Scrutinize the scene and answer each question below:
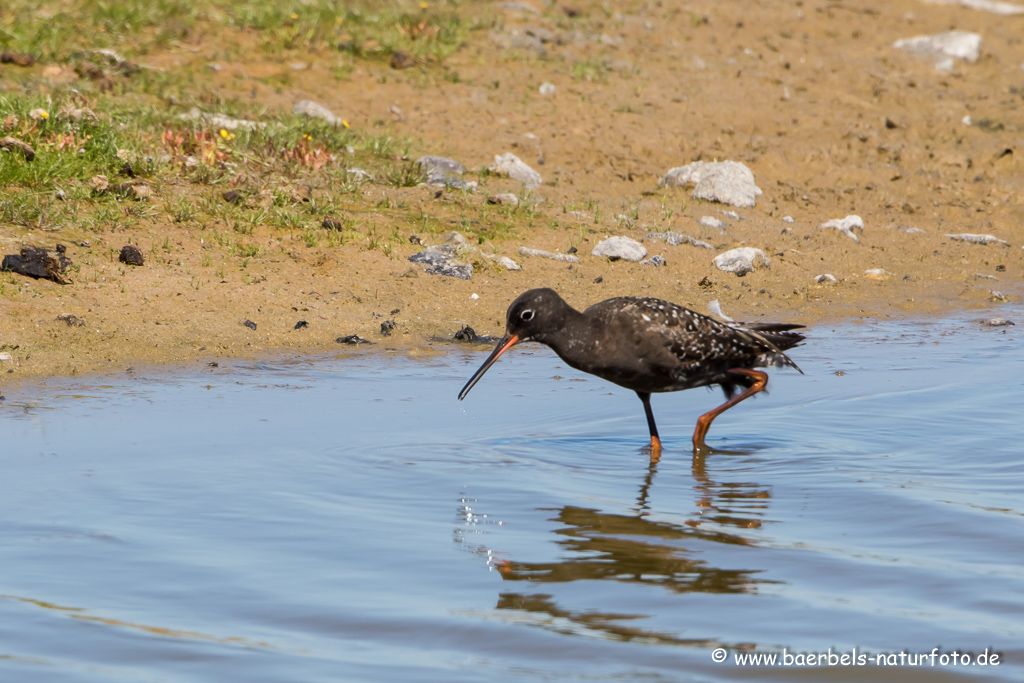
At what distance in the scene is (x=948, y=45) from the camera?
1686 centimetres

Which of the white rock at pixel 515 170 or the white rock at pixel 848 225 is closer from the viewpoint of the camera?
the white rock at pixel 848 225

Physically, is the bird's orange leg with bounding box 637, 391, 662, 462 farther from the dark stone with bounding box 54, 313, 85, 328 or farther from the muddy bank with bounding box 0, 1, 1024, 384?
the dark stone with bounding box 54, 313, 85, 328

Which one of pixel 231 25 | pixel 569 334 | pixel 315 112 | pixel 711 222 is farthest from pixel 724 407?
pixel 231 25

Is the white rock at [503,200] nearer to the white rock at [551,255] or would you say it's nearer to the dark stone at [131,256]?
the white rock at [551,255]

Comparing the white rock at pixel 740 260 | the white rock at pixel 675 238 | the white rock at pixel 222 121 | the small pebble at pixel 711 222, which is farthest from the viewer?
the small pebble at pixel 711 222

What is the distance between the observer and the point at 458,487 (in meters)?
5.69

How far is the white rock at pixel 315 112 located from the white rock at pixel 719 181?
3.29 metres

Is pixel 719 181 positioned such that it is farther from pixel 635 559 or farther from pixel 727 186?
pixel 635 559

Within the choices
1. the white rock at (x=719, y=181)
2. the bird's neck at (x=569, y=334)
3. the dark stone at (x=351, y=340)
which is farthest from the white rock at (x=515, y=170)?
the bird's neck at (x=569, y=334)

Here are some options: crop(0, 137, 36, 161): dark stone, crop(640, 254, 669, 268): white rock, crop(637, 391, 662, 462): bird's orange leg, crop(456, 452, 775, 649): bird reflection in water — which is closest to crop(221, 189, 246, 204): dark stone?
crop(0, 137, 36, 161): dark stone

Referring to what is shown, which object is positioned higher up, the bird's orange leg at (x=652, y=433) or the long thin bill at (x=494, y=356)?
the long thin bill at (x=494, y=356)

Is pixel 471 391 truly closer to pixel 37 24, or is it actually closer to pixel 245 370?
pixel 245 370

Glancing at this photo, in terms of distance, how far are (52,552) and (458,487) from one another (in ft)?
6.22

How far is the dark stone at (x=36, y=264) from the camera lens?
26.4 feet
